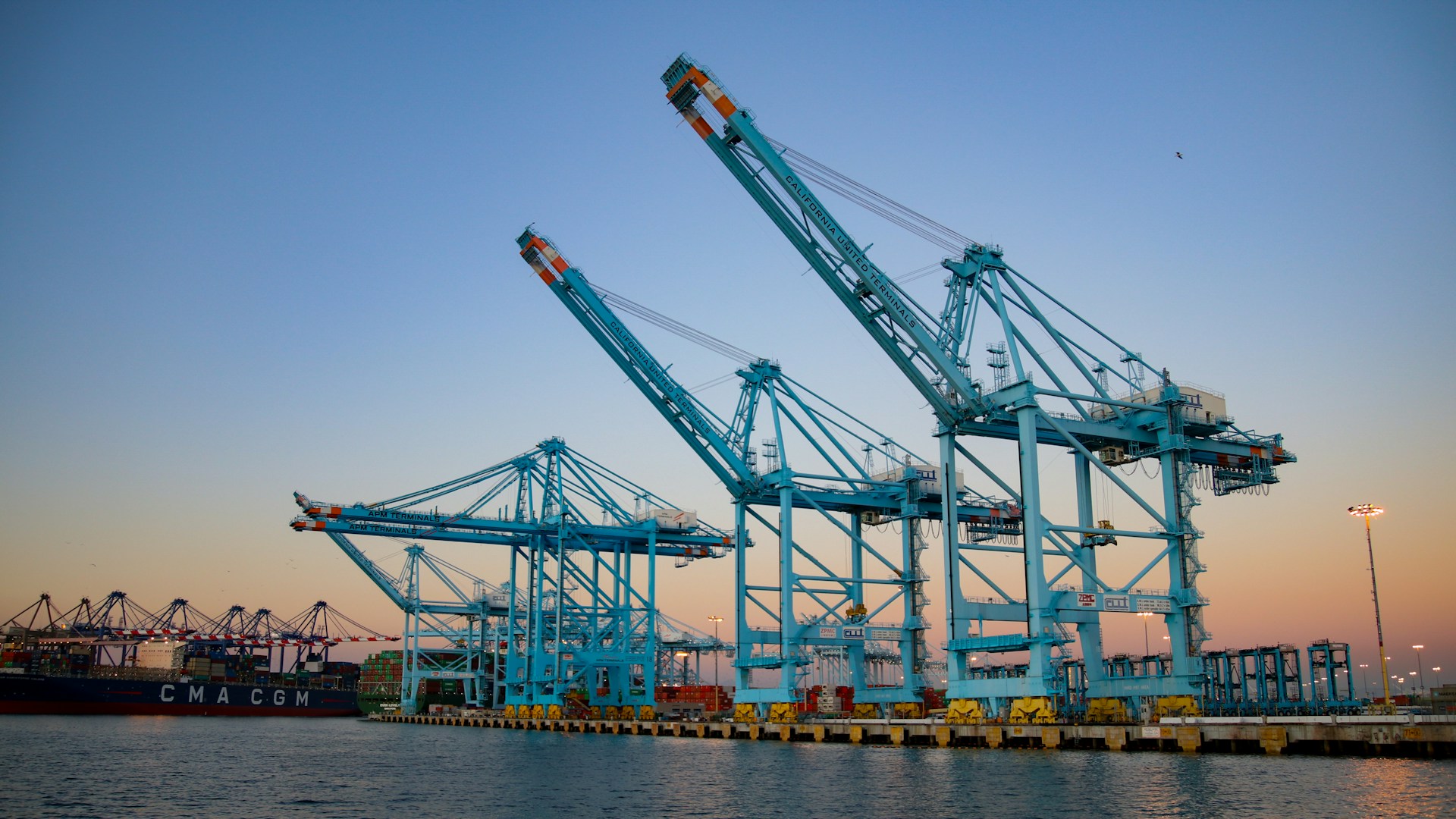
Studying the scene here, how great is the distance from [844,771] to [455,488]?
117 ft

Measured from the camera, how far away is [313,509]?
5200cm

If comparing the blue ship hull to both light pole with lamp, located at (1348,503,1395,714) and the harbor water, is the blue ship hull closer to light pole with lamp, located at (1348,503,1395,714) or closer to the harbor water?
the harbor water

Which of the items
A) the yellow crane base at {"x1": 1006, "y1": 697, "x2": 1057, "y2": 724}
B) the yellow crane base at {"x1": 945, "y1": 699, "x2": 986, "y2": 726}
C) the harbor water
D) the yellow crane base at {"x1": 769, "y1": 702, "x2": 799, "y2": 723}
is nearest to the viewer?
the harbor water

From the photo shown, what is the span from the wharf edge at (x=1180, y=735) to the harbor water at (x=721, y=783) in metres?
0.41

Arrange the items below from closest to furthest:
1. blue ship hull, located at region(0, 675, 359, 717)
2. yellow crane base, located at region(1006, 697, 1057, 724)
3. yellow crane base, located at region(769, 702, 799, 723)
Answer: yellow crane base, located at region(1006, 697, 1057, 724) < yellow crane base, located at region(769, 702, 799, 723) < blue ship hull, located at region(0, 675, 359, 717)

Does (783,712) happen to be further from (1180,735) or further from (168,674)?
(168,674)

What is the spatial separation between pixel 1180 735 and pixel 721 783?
12.6 meters

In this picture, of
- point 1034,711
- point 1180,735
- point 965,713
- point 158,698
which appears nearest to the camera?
point 1180,735

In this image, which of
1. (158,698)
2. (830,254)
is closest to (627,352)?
(830,254)

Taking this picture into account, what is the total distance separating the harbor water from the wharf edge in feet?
1.34

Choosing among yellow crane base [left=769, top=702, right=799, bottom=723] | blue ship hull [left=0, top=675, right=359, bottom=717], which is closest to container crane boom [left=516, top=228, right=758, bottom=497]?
yellow crane base [left=769, top=702, right=799, bottom=723]

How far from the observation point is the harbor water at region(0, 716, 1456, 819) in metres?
20.5

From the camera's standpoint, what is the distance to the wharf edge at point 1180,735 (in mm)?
25391

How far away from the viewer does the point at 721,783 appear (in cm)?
2664
